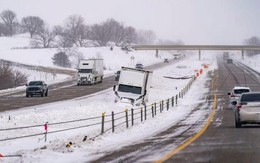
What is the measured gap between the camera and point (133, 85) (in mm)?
46031

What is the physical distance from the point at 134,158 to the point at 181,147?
9.02 feet

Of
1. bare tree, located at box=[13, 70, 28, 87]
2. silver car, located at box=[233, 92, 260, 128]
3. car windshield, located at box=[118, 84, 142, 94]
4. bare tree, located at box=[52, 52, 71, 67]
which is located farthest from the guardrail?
bare tree, located at box=[52, 52, 71, 67]

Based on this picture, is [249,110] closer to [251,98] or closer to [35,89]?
[251,98]

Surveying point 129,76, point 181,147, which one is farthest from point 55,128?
point 129,76

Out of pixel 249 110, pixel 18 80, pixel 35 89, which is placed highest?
pixel 249 110

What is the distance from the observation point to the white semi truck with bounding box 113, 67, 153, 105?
1800 inches

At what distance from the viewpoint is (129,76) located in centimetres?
4600

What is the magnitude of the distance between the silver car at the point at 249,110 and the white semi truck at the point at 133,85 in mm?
22723

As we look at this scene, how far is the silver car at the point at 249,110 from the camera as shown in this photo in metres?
22.4

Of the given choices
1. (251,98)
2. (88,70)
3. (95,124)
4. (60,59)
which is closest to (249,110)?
(251,98)

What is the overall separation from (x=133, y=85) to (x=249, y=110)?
78.8ft

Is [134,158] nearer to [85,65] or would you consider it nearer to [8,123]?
[8,123]

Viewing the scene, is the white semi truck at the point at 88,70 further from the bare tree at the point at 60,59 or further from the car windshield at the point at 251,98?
the bare tree at the point at 60,59

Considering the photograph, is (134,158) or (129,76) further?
(129,76)
